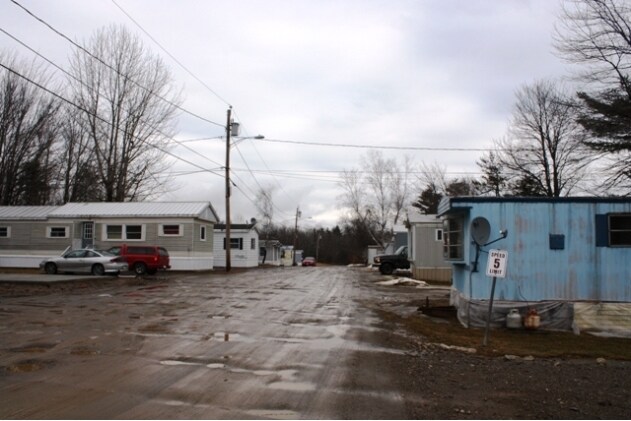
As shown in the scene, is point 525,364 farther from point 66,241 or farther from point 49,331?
point 66,241

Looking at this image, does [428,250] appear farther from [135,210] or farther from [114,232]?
[114,232]

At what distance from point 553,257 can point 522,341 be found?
9.76 feet

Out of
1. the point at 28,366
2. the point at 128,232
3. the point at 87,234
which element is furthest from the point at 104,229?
the point at 28,366

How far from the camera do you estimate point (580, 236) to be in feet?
45.9

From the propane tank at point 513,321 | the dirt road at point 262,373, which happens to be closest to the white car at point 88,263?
the dirt road at point 262,373

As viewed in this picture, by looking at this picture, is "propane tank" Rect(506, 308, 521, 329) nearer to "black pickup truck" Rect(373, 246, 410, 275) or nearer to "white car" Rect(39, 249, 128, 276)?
"white car" Rect(39, 249, 128, 276)

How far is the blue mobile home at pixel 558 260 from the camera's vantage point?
1368 centimetres

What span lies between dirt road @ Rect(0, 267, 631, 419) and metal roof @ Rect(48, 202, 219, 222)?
807 inches

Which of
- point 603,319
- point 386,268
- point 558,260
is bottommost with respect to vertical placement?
point 386,268

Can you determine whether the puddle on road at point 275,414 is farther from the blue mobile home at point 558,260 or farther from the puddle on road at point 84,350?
the blue mobile home at point 558,260

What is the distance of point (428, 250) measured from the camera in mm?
32281

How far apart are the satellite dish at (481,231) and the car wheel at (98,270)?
66.6 feet

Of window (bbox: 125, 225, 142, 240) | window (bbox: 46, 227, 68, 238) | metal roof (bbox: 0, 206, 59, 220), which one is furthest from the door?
metal roof (bbox: 0, 206, 59, 220)

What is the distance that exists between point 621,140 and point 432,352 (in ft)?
45.6
